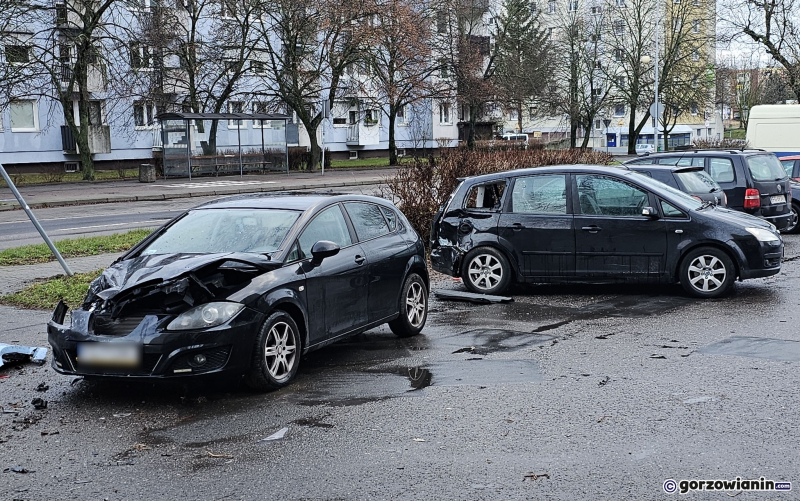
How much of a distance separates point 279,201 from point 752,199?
1083cm

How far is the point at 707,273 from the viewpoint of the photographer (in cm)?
1061

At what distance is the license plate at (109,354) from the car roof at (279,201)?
193cm

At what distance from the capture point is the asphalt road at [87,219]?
62.7 ft

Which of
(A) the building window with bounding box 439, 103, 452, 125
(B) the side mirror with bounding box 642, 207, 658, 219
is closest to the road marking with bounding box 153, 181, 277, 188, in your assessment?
(A) the building window with bounding box 439, 103, 452, 125

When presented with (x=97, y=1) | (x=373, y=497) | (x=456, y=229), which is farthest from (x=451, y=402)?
(x=97, y=1)

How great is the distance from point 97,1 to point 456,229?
101ft

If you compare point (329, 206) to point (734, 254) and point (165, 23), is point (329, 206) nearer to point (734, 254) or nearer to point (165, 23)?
point (734, 254)

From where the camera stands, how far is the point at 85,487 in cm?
476

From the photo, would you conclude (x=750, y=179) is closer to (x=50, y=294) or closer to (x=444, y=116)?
(x=50, y=294)

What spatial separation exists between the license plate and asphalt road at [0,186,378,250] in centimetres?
1178

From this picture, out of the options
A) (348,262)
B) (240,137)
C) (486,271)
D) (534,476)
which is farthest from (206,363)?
(240,137)

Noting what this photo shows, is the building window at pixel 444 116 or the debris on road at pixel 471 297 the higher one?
the building window at pixel 444 116

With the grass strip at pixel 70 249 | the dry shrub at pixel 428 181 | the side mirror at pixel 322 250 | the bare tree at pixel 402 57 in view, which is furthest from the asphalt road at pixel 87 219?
the bare tree at pixel 402 57

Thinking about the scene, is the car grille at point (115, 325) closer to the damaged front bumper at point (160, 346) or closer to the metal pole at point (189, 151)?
the damaged front bumper at point (160, 346)
